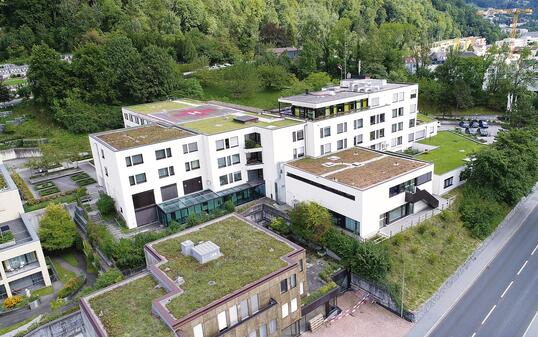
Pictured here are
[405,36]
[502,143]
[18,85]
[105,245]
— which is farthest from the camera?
[405,36]

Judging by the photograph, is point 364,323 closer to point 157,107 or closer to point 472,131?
point 157,107

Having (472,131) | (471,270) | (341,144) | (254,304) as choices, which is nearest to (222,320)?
(254,304)

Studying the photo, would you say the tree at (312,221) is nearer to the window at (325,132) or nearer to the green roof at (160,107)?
the window at (325,132)

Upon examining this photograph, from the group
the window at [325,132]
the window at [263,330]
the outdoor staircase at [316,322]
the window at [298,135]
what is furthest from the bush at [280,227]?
the window at [263,330]

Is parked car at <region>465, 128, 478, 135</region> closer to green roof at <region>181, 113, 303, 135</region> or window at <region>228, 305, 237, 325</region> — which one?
green roof at <region>181, 113, 303, 135</region>

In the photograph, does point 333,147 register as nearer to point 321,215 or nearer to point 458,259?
point 321,215

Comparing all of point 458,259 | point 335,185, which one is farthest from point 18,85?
point 458,259
